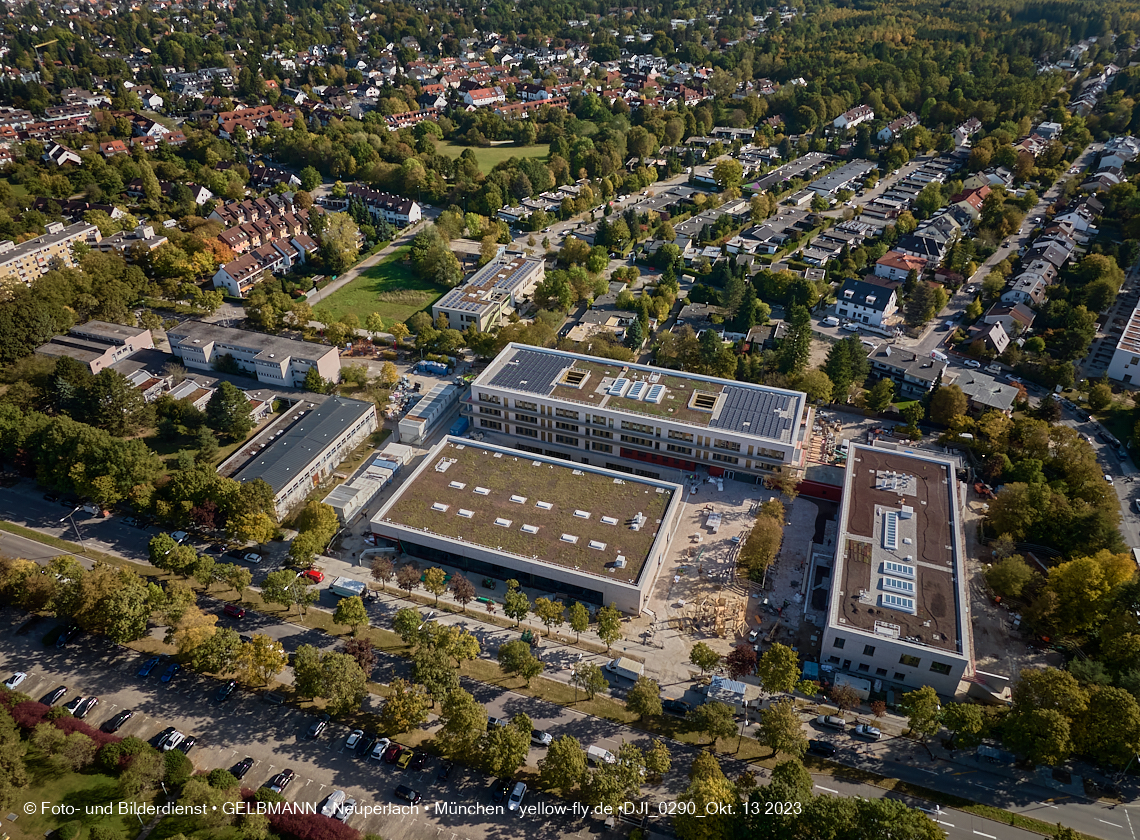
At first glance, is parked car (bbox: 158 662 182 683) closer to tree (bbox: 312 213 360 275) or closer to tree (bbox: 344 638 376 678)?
tree (bbox: 344 638 376 678)

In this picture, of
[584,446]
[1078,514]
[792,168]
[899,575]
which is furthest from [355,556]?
[792,168]

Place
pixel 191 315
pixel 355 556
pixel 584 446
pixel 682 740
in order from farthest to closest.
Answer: pixel 191 315
pixel 584 446
pixel 355 556
pixel 682 740

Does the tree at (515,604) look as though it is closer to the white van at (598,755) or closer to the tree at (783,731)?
the white van at (598,755)

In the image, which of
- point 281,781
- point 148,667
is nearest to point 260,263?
point 148,667

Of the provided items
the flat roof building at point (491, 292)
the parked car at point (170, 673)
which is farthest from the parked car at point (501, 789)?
the flat roof building at point (491, 292)

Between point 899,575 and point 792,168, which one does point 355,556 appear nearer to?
point 899,575

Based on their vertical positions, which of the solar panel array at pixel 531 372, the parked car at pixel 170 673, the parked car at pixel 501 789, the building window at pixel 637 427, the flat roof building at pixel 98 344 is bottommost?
the parked car at pixel 501 789

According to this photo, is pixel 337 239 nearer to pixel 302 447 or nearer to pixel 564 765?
pixel 302 447
